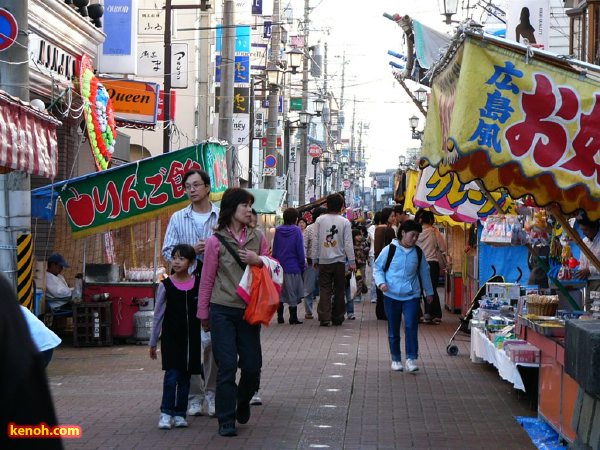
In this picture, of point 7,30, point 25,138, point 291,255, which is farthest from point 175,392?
point 291,255

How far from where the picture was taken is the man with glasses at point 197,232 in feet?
30.7

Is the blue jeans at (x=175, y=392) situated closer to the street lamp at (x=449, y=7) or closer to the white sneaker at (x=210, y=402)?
the white sneaker at (x=210, y=402)

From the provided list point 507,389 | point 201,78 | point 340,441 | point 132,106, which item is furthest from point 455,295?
point 201,78

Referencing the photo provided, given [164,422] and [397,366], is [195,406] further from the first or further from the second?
[397,366]

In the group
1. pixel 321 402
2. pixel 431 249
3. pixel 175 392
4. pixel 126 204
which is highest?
pixel 126 204

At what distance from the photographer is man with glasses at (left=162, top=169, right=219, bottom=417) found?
9346mm

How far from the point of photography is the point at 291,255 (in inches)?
724

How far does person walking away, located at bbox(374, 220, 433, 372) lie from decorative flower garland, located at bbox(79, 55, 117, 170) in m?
6.88

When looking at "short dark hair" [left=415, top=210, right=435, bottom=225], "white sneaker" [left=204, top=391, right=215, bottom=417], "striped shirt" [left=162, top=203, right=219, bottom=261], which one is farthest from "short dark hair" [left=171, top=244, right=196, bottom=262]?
"short dark hair" [left=415, top=210, right=435, bottom=225]

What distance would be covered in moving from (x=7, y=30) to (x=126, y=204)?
408 cm

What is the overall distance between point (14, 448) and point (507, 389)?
9.63 metres

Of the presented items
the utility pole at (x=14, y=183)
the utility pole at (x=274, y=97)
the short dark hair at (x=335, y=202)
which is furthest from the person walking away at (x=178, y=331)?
the utility pole at (x=274, y=97)

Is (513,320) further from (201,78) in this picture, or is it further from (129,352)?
(201,78)

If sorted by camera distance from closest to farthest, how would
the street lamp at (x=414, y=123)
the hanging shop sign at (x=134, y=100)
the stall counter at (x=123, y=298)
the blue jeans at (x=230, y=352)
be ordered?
the blue jeans at (x=230, y=352) → the stall counter at (x=123, y=298) → the hanging shop sign at (x=134, y=100) → the street lamp at (x=414, y=123)
